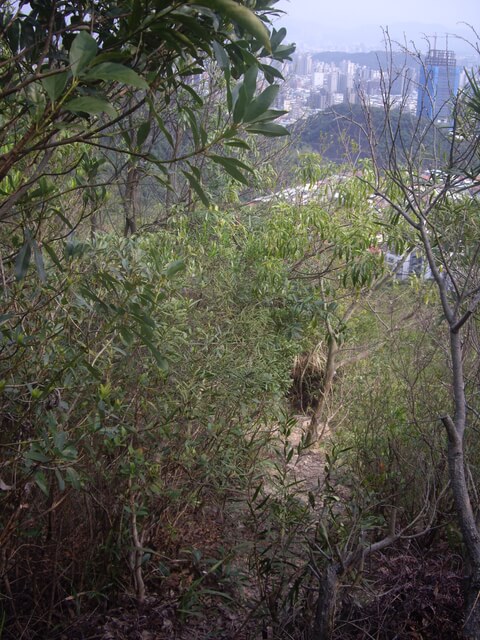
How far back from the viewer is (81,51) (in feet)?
3.77

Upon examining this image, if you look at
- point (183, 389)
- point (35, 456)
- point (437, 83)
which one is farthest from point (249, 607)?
point (437, 83)

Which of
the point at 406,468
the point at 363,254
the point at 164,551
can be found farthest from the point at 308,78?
the point at 164,551

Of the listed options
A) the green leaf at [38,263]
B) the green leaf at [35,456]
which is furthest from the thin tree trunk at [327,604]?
the green leaf at [38,263]

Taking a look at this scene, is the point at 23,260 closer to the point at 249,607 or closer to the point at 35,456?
the point at 35,456

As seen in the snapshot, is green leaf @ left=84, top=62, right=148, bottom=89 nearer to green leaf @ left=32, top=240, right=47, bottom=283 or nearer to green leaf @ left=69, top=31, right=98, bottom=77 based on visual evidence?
green leaf @ left=69, top=31, right=98, bottom=77

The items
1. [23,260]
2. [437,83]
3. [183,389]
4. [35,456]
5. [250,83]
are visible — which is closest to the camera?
[250,83]

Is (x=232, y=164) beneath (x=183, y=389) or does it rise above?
above

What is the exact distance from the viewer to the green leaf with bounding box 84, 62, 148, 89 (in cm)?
115

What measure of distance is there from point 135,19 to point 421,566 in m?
2.17

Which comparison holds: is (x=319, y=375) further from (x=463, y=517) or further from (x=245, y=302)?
(x=463, y=517)

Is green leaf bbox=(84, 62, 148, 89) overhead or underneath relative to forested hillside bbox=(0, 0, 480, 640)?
overhead

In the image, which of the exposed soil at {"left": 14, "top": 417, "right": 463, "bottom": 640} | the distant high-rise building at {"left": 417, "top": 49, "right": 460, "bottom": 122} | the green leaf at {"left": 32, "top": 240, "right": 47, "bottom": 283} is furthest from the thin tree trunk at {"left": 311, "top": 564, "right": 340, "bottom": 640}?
the distant high-rise building at {"left": 417, "top": 49, "right": 460, "bottom": 122}

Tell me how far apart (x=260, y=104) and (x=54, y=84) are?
0.39m

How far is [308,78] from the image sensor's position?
1075 centimetres
